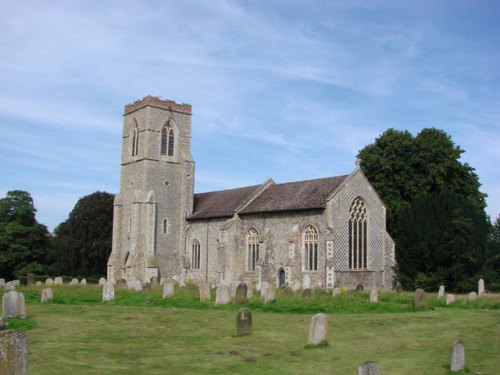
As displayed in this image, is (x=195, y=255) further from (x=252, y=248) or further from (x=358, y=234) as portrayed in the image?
(x=358, y=234)

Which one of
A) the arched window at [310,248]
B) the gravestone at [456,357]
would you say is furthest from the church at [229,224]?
the gravestone at [456,357]

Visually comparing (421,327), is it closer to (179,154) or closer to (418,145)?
(418,145)

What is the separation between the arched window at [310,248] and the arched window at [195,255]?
11052mm

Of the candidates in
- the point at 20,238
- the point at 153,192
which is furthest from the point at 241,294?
the point at 20,238

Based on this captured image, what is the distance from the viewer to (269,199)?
37.6 m

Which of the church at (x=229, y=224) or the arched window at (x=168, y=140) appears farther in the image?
the arched window at (x=168, y=140)

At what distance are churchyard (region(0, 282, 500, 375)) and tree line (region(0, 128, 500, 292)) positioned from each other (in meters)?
9.47

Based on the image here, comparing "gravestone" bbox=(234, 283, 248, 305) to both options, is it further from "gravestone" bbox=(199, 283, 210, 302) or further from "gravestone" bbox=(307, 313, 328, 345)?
"gravestone" bbox=(307, 313, 328, 345)

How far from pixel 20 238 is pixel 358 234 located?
1221 inches

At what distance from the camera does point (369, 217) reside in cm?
3469

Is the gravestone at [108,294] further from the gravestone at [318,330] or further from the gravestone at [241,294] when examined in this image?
the gravestone at [318,330]

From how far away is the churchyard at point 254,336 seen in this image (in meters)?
11.5

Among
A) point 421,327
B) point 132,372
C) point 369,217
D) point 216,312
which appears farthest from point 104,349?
point 369,217

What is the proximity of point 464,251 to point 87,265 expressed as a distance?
104 ft
